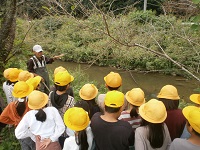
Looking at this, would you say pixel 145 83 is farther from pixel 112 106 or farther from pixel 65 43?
pixel 112 106

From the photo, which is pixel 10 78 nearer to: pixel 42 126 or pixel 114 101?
pixel 42 126

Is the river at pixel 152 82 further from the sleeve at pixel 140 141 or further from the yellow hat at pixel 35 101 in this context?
the sleeve at pixel 140 141

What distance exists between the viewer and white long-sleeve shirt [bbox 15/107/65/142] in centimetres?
266

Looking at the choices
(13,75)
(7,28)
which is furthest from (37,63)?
(13,75)

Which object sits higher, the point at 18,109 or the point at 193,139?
the point at 193,139

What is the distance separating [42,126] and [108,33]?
1.34 m

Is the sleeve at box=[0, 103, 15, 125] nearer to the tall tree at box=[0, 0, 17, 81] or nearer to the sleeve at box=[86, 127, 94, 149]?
the sleeve at box=[86, 127, 94, 149]

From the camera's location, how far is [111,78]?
315 centimetres

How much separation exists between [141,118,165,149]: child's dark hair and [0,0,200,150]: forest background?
94cm

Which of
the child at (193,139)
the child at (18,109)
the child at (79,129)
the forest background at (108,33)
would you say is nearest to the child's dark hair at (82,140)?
the child at (79,129)

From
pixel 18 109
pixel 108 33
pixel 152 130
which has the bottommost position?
pixel 18 109

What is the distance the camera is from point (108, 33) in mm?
2664

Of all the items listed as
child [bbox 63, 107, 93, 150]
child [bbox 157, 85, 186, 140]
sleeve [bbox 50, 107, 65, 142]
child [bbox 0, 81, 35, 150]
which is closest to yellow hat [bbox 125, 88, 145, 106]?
child [bbox 157, 85, 186, 140]

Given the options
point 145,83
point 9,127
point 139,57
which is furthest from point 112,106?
point 139,57
